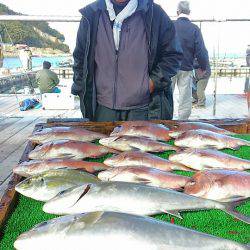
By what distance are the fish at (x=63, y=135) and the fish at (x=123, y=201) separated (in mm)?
1069

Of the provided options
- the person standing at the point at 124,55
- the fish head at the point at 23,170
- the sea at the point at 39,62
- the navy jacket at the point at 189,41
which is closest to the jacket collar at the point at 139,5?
the person standing at the point at 124,55

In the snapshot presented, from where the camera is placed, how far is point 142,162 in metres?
2.45

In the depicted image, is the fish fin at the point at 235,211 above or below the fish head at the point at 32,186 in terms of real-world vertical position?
below

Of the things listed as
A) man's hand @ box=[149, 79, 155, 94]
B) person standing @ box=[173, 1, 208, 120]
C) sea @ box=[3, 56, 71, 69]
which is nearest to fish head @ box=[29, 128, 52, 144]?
man's hand @ box=[149, 79, 155, 94]

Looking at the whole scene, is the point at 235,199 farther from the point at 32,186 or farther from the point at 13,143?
the point at 13,143

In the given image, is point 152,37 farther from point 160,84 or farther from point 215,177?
point 215,177

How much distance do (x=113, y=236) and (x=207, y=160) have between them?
1138mm

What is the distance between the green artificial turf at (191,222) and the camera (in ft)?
5.65

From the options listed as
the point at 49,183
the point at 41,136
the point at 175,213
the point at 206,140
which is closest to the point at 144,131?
the point at 206,140

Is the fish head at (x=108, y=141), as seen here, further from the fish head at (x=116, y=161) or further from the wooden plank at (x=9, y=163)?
the wooden plank at (x=9, y=163)

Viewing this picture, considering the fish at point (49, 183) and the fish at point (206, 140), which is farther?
the fish at point (206, 140)

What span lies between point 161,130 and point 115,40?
1.16 m

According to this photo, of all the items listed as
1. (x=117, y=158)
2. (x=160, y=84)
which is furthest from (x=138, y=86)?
(x=117, y=158)

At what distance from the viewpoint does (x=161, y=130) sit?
310cm
